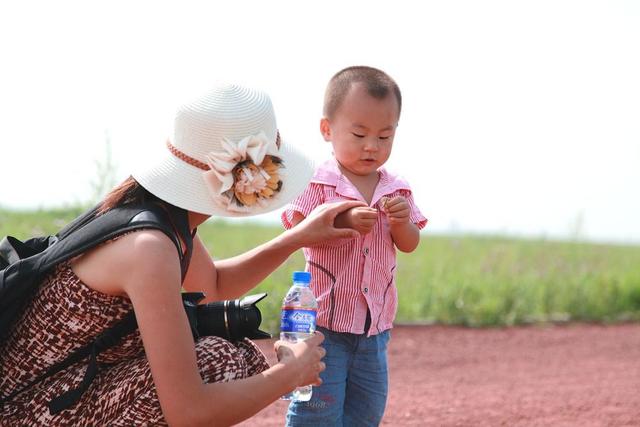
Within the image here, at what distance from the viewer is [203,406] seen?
8.99 feet

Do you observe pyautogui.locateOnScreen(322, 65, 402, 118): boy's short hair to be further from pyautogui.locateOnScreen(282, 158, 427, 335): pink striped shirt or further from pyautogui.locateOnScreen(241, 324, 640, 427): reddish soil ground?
pyautogui.locateOnScreen(241, 324, 640, 427): reddish soil ground

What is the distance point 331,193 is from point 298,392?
76 centimetres

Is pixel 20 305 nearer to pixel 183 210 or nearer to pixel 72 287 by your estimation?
pixel 72 287

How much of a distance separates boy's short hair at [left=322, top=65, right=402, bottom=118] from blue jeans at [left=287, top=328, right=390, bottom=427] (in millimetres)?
870

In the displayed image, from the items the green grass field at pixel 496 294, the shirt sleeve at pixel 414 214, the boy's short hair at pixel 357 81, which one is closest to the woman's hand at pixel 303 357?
the shirt sleeve at pixel 414 214

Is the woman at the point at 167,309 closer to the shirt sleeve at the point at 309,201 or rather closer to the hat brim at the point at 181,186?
the hat brim at the point at 181,186

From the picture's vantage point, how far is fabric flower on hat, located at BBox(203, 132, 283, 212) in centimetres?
284

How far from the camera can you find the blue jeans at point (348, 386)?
354 centimetres

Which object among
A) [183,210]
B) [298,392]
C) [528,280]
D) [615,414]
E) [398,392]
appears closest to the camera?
[183,210]

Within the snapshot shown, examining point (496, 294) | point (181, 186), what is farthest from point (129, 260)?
point (496, 294)

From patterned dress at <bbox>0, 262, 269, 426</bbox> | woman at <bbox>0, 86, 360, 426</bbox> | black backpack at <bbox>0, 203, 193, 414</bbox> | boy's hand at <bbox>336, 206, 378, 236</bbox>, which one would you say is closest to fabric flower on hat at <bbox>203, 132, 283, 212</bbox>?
woman at <bbox>0, 86, 360, 426</bbox>

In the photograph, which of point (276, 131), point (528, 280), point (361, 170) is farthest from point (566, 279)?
point (276, 131)

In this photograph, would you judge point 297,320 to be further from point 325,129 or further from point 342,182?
point 325,129

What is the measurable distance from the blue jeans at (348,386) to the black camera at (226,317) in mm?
376
